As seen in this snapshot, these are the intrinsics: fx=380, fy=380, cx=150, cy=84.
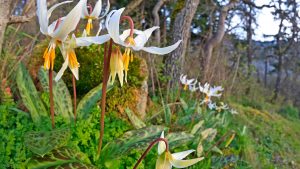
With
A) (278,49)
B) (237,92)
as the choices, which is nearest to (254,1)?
(237,92)

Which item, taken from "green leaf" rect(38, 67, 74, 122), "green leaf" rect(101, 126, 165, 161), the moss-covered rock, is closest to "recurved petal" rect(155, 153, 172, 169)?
"green leaf" rect(101, 126, 165, 161)

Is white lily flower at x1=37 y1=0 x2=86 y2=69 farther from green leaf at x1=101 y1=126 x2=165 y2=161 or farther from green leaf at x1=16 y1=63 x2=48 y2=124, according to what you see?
green leaf at x1=16 y1=63 x2=48 y2=124

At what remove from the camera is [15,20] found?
176 centimetres

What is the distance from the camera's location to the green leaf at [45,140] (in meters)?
1.24

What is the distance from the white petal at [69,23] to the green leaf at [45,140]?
36cm

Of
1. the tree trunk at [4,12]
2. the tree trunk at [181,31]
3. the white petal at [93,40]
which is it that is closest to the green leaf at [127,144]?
the white petal at [93,40]

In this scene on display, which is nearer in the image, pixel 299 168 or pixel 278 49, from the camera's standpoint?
pixel 299 168

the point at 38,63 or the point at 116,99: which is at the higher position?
the point at 38,63

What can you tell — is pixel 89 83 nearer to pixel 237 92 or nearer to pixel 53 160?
pixel 53 160

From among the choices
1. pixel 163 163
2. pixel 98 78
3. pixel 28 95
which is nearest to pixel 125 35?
pixel 163 163

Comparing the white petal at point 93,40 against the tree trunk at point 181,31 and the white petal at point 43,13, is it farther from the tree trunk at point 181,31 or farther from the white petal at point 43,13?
the tree trunk at point 181,31

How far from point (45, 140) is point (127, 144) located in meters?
0.42

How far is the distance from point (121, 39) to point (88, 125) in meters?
0.74

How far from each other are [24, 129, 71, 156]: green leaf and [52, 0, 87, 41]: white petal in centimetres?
36
